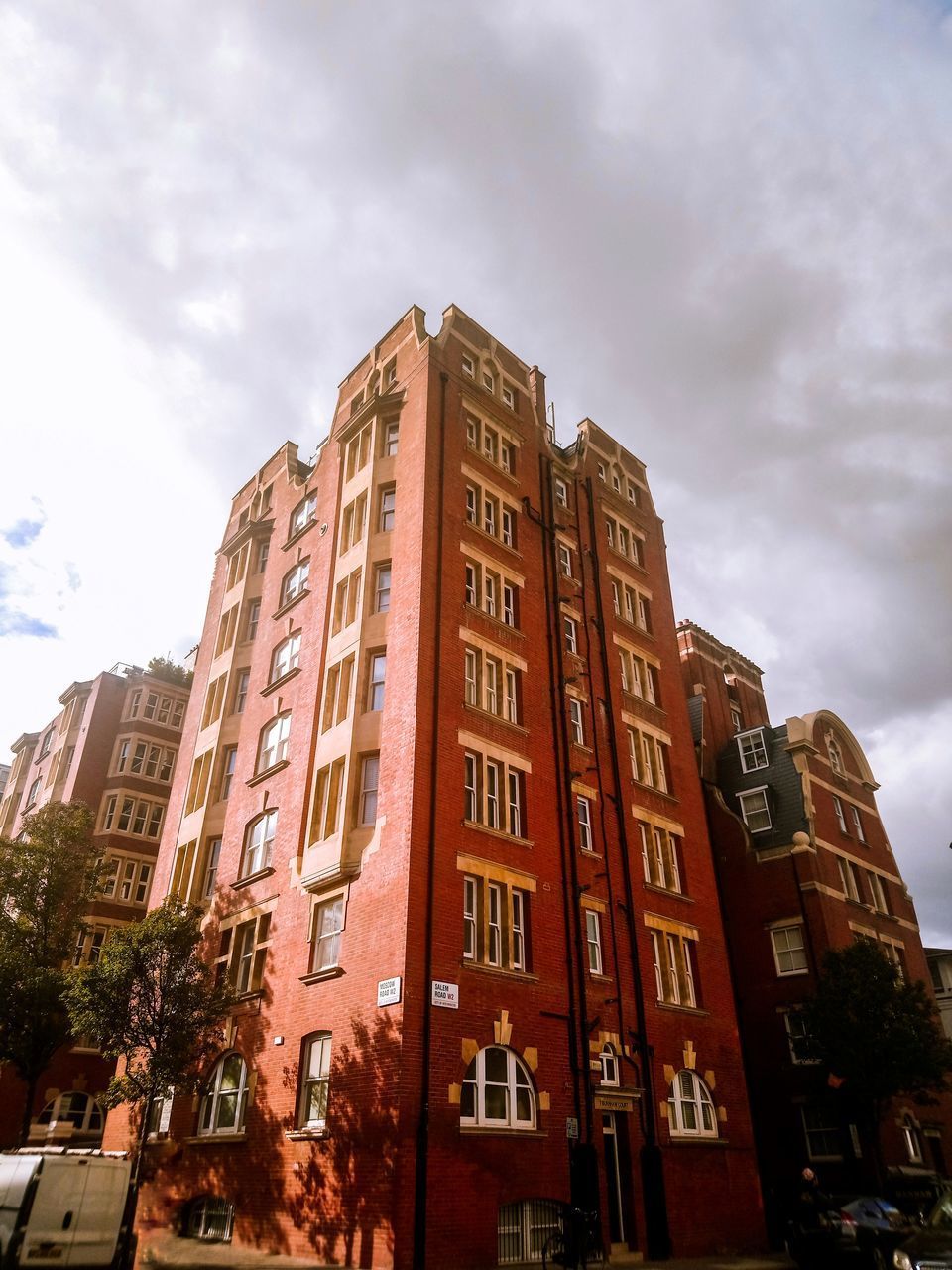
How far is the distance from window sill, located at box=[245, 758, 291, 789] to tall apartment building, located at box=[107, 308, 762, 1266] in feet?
1.34

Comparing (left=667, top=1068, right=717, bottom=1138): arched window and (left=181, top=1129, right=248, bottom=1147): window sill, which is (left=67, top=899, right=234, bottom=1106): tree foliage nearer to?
(left=181, top=1129, right=248, bottom=1147): window sill

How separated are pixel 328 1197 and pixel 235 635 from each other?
2160 centimetres

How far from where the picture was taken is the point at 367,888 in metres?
21.6

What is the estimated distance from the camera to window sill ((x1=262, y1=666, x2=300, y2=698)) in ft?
97.0

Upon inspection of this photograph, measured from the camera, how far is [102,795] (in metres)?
42.5

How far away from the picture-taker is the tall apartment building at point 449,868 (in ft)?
63.8

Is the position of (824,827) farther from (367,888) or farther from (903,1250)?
(903,1250)

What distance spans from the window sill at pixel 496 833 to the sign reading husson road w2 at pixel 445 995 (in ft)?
13.4

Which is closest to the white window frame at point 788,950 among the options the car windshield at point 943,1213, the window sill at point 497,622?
the window sill at point 497,622

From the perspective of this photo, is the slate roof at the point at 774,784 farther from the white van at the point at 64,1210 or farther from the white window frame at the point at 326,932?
the white van at the point at 64,1210

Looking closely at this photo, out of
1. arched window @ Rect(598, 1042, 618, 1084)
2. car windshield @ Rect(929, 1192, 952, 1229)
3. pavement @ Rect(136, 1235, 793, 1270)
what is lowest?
pavement @ Rect(136, 1235, 793, 1270)

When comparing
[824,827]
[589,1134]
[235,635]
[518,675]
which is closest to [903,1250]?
[589,1134]

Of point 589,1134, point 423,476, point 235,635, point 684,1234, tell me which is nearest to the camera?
point 589,1134

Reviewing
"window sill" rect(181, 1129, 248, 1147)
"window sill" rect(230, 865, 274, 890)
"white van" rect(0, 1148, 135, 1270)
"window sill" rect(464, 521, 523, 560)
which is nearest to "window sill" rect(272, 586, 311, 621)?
"window sill" rect(464, 521, 523, 560)
